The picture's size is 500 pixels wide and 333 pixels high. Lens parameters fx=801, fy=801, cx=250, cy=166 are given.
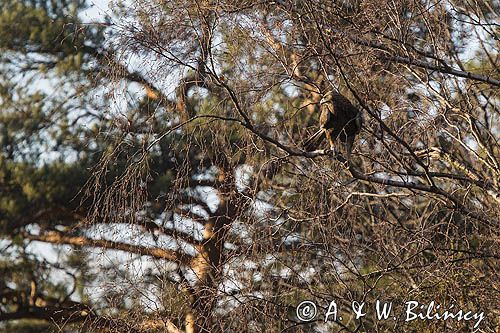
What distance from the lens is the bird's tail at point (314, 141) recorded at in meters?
3.90

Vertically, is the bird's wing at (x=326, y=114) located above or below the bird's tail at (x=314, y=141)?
above

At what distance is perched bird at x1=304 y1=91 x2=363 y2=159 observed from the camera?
385 cm

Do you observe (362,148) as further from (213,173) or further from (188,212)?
(188,212)

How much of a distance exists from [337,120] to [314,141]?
169 millimetres

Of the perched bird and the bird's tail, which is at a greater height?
the perched bird

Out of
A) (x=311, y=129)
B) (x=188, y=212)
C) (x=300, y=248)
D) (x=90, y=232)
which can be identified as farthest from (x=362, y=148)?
(x=90, y=232)

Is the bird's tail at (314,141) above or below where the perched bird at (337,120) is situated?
below

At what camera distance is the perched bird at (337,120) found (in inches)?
151

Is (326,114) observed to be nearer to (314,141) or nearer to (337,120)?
(337,120)

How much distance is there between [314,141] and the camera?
3949 mm

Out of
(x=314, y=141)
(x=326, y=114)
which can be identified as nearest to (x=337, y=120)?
(x=326, y=114)

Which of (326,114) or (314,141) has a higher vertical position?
(326,114)

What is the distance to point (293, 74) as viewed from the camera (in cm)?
398

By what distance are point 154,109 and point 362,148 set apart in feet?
5.75
